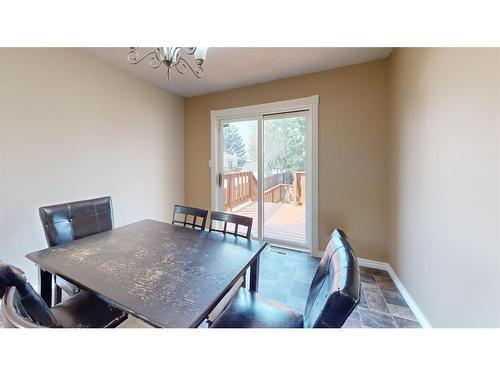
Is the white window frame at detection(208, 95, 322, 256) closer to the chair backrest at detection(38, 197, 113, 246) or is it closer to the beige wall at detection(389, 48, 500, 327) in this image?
the beige wall at detection(389, 48, 500, 327)

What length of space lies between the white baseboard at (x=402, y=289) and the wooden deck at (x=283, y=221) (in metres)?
0.85

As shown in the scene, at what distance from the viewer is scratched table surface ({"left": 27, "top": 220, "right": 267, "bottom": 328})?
2.50 feet

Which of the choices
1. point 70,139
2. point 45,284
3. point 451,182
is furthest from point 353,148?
point 70,139

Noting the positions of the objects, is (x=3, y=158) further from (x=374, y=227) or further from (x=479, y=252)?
(x=374, y=227)

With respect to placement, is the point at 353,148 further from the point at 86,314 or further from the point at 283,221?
the point at 86,314

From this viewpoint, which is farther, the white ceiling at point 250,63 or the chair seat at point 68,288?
the white ceiling at point 250,63

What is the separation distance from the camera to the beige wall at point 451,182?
0.89 meters

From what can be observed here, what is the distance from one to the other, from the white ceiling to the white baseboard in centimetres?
244

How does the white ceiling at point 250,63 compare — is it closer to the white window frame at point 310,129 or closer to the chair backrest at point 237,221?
the white window frame at point 310,129

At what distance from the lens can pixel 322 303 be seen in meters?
0.72

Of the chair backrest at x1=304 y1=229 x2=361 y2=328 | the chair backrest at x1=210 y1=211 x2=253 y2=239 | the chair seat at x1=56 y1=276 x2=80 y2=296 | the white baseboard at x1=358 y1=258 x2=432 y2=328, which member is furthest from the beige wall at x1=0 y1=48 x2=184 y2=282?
the white baseboard at x1=358 y1=258 x2=432 y2=328

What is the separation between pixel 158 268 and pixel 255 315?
1.92ft

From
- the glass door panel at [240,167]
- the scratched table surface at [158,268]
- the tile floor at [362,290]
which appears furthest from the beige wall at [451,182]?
the glass door panel at [240,167]
